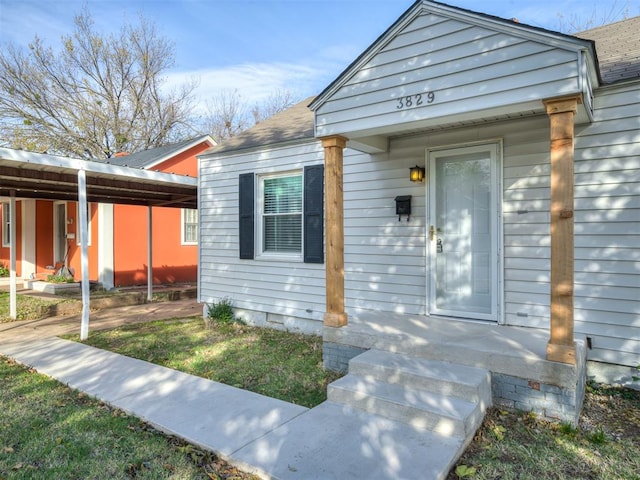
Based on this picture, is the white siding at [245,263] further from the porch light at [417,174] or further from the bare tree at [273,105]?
the bare tree at [273,105]

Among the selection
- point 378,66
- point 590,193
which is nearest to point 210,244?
point 378,66

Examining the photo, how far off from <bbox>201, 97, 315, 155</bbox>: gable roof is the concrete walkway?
3649 mm

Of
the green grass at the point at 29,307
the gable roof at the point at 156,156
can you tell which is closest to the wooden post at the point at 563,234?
the green grass at the point at 29,307

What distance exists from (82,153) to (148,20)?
7490 millimetres

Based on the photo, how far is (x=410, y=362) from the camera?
364cm

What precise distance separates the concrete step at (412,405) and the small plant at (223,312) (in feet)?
12.4

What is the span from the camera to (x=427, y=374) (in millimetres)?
3338

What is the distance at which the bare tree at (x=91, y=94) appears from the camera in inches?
714

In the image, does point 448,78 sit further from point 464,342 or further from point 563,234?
point 464,342

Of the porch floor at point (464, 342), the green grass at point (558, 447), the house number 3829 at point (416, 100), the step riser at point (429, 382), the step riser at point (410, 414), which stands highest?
the house number 3829 at point (416, 100)

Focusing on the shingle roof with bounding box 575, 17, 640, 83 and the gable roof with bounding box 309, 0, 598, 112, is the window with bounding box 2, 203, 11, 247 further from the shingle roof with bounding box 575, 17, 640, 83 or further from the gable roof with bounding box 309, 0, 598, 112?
the shingle roof with bounding box 575, 17, 640, 83

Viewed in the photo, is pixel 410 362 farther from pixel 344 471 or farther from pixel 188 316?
pixel 188 316

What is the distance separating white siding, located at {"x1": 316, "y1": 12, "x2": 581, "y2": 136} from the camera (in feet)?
10.6

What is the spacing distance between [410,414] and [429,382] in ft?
1.22
